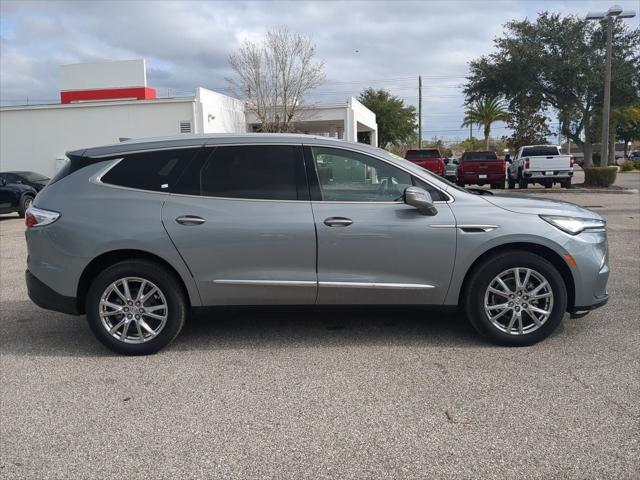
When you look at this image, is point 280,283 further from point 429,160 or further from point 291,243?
point 429,160

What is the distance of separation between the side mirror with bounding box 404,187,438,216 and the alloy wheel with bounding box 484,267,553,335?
2.56 ft

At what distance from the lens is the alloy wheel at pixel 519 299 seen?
4711 millimetres

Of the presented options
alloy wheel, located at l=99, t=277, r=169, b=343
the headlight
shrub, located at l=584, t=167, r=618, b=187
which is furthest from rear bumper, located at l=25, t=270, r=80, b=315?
shrub, located at l=584, t=167, r=618, b=187

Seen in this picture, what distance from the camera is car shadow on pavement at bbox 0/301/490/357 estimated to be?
16.2ft

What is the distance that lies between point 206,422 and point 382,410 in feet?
3.69

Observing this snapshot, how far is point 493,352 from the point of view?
15.4 feet

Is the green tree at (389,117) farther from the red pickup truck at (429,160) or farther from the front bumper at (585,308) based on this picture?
the front bumper at (585,308)

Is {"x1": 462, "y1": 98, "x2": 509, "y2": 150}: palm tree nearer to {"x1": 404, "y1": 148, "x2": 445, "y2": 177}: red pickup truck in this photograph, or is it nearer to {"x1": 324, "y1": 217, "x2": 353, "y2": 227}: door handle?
{"x1": 404, "y1": 148, "x2": 445, "y2": 177}: red pickup truck

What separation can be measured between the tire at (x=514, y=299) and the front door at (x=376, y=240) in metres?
0.26

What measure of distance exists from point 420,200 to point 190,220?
1.87 metres

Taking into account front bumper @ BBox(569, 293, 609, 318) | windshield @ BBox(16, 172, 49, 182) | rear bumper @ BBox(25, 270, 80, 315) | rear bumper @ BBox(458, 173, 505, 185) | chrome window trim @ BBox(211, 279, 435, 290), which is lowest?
front bumper @ BBox(569, 293, 609, 318)

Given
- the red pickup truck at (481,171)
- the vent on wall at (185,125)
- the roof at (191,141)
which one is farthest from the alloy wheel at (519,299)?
the vent on wall at (185,125)

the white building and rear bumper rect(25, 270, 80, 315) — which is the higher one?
the white building

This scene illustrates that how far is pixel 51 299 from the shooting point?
480cm
